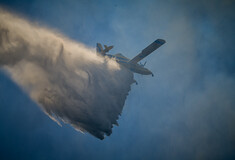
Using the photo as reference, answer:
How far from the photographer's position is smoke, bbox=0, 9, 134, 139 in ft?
52.7

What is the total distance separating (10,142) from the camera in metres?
95.9

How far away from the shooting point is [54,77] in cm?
1756

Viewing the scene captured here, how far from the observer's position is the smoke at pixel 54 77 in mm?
16078

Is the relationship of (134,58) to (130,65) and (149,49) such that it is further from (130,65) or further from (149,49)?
(149,49)

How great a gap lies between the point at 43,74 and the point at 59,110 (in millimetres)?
5582

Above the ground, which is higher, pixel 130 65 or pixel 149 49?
pixel 149 49

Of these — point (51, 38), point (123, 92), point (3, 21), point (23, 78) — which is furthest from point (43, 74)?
point (123, 92)

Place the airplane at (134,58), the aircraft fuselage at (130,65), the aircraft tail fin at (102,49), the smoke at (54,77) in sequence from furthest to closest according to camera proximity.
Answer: the aircraft fuselage at (130,65), the airplane at (134,58), the aircraft tail fin at (102,49), the smoke at (54,77)

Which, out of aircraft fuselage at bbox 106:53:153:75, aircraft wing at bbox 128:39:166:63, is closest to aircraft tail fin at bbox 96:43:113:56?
aircraft fuselage at bbox 106:53:153:75

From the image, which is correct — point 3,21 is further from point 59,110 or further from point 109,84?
point 109,84

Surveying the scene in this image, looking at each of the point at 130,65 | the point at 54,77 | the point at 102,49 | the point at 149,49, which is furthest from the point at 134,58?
the point at 54,77

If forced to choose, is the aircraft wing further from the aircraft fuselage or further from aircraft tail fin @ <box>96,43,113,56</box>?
aircraft tail fin @ <box>96,43,113,56</box>

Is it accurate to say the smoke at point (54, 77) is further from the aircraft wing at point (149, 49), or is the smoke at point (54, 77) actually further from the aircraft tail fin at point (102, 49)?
the aircraft wing at point (149, 49)

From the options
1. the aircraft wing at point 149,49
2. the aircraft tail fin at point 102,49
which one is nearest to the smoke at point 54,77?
the aircraft tail fin at point 102,49
